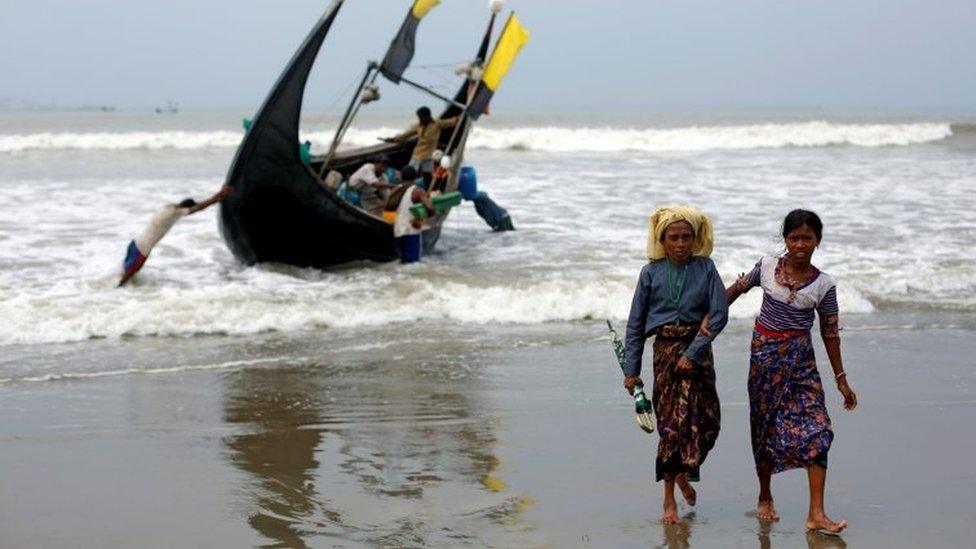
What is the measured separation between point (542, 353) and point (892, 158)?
82.1ft

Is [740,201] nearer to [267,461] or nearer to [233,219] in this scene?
[233,219]

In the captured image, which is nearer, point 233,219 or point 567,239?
point 233,219

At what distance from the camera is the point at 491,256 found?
1352 centimetres

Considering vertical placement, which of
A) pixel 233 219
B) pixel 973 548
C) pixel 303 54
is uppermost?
pixel 303 54

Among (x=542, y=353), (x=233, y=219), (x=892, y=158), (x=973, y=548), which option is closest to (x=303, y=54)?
(x=233, y=219)

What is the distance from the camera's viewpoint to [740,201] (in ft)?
62.2

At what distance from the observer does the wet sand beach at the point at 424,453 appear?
14.9 ft

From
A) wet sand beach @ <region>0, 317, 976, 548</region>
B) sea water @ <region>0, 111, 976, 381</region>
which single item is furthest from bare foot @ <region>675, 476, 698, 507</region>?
sea water @ <region>0, 111, 976, 381</region>

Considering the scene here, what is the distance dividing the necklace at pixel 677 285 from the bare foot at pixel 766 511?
33.6 inches

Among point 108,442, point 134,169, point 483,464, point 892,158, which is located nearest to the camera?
point 483,464

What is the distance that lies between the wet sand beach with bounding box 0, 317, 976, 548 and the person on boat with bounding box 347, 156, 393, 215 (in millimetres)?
4595

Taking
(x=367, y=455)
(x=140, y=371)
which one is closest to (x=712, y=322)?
(x=367, y=455)

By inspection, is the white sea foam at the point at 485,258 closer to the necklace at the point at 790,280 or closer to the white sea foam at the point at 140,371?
the necklace at the point at 790,280

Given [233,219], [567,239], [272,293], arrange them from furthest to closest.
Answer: [567,239] < [233,219] < [272,293]
